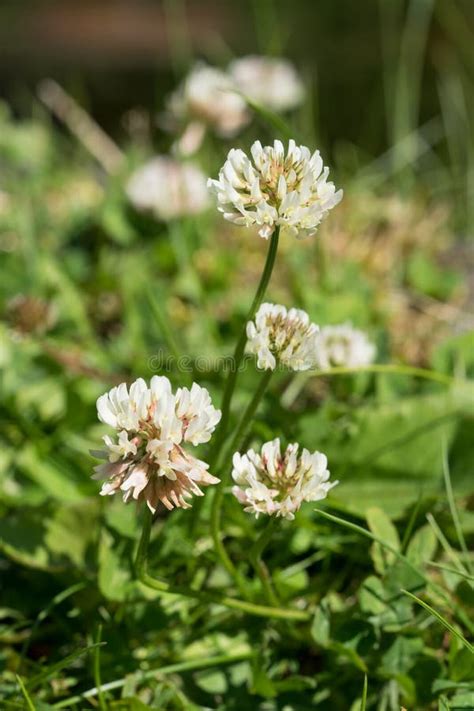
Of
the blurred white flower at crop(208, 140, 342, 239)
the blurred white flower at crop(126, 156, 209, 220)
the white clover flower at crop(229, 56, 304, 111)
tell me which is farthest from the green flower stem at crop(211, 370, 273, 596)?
the white clover flower at crop(229, 56, 304, 111)

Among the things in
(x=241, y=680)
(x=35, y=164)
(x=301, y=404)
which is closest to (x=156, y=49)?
(x=35, y=164)

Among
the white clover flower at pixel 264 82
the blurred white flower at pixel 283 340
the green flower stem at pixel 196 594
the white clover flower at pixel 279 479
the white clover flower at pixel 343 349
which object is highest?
the white clover flower at pixel 264 82

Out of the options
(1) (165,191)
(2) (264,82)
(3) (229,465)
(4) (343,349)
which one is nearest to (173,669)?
(3) (229,465)

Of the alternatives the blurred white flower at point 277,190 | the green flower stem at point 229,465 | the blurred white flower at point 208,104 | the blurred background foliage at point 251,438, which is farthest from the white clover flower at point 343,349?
the blurred white flower at point 208,104

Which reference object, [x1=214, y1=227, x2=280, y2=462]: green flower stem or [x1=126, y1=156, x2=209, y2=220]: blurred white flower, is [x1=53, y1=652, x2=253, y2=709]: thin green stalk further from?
[x1=126, y1=156, x2=209, y2=220]: blurred white flower

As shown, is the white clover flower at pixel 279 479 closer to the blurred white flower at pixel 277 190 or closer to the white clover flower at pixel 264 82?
the blurred white flower at pixel 277 190

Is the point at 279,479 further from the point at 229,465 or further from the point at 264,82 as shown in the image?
the point at 264,82
